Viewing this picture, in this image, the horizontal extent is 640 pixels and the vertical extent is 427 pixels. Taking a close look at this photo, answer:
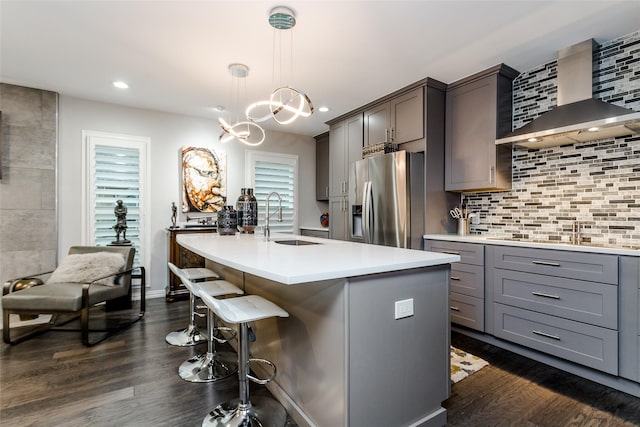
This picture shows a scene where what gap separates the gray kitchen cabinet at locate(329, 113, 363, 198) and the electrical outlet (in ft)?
9.62

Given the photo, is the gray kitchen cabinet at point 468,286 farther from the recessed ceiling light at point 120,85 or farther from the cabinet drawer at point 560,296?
the recessed ceiling light at point 120,85

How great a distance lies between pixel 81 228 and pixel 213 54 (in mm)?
2838

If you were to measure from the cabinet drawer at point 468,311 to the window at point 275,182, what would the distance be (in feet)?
10.1

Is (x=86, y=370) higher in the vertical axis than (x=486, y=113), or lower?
lower

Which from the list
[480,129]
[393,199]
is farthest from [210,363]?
[480,129]

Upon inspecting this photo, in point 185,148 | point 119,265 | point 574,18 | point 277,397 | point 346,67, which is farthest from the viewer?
point 185,148

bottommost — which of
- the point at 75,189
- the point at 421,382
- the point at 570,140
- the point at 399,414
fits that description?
the point at 399,414

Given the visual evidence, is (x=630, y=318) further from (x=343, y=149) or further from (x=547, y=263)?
(x=343, y=149)

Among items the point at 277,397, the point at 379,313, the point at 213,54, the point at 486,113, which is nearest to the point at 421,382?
the point at 379,313

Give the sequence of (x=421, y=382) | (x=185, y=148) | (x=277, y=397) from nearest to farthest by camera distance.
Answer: (x=421, y=382), (x=277, y=397), (x=185, y=148)

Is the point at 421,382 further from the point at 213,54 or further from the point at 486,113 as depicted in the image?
the point at 213,54

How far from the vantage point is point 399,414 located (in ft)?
5.07

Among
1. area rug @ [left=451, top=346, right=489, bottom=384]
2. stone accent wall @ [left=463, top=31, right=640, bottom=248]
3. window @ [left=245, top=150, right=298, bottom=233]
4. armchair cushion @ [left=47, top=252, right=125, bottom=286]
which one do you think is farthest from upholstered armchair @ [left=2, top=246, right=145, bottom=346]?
stone accent wall @ [left=463, top=31, right=640, bottom=248]

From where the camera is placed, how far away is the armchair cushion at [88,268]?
3.11 meters
